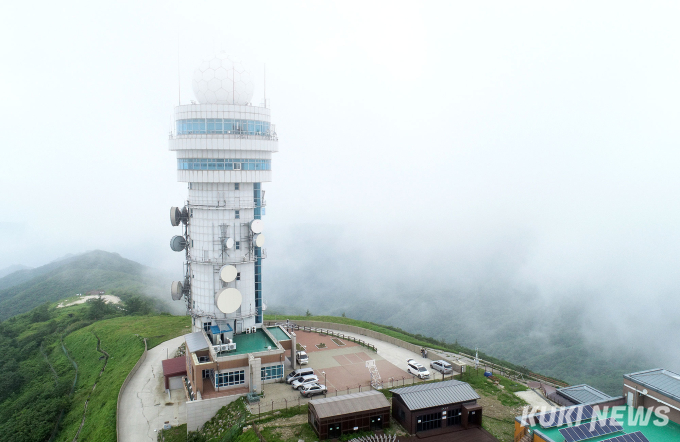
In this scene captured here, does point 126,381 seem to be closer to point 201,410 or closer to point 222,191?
point 201,410

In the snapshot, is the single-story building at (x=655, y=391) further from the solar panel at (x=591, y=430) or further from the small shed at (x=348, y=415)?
the small shed at (x=348, y=415)

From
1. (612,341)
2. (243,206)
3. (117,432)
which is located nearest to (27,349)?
(117,432)

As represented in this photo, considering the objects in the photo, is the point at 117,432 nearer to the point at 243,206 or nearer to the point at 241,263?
the point at 241,263

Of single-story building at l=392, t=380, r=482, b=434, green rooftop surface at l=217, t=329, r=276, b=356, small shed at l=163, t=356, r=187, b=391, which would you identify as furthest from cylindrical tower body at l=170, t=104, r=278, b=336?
single-story building at l=392, t=380, r=482, b=434

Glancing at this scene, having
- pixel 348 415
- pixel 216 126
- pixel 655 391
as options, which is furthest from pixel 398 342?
pixel 216 126

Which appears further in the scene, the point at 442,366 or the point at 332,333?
the point at 332,333

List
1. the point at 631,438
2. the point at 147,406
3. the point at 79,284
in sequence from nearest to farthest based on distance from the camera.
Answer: the point at 631,438
the point at 147,406
the point at 79,284

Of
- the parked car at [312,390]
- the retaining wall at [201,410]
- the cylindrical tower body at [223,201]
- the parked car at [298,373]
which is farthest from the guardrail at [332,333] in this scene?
the retaining wall at [201,410]
